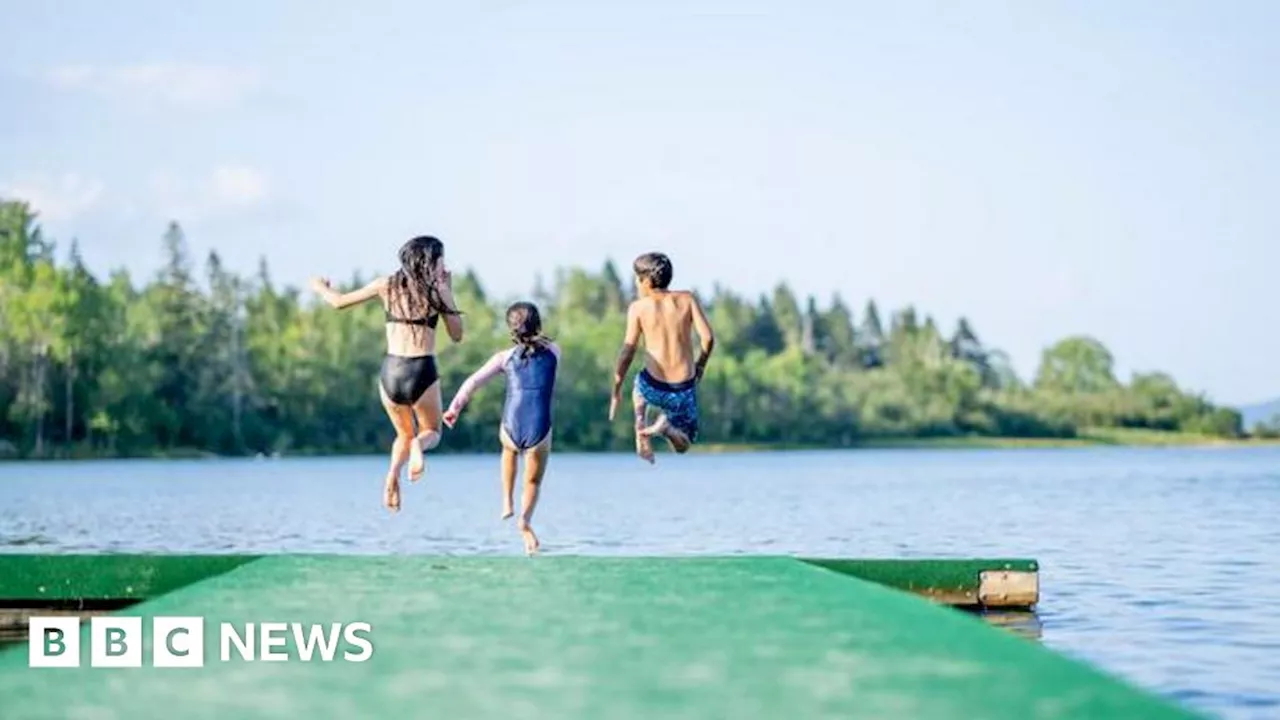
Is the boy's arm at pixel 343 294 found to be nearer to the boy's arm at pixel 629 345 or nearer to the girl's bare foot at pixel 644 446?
the boy's arm at pixel 629 345

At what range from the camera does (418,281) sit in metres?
16.8

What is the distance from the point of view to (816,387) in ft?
631

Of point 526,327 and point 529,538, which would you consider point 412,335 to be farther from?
point 529,538

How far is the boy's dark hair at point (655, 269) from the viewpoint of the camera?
17281 millimetres

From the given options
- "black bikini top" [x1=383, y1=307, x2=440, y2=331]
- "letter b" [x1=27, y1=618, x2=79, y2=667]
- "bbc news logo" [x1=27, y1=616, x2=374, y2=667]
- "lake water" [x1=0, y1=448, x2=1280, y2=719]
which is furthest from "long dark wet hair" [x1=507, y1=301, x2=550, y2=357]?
"letter b" [x1=27, y1=618, x2=79, y2=667]

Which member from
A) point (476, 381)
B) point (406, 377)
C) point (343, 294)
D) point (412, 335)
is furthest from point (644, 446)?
point (343, 294)

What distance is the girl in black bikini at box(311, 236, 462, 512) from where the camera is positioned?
16797 mm

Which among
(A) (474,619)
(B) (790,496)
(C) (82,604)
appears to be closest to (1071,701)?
(A) (474,619)

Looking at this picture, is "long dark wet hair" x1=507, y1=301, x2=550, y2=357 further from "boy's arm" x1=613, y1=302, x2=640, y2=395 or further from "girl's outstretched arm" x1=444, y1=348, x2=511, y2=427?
"boy's arm" x1=613, y1=302, x2=640, y2=395

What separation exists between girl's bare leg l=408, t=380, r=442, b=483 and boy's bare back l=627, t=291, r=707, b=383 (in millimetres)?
1728

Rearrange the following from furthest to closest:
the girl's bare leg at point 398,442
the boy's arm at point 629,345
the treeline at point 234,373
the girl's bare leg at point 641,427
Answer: the treeline at point 234,373
the girl's bare leg at point 641,427
the girl's bare leg at point 398,442
the boy's arm at point 629,345

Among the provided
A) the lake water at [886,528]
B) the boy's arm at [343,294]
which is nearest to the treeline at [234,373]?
the lake water at [886,528]

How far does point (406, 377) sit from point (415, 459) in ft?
2.20

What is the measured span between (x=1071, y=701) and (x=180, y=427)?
13483 centimetres
